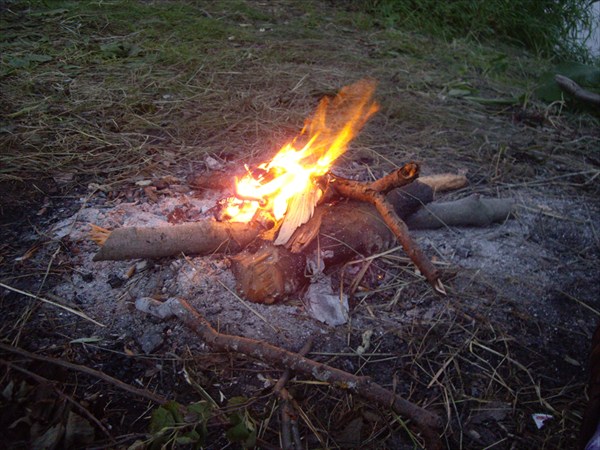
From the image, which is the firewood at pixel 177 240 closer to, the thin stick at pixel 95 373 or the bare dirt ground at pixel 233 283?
the bare dirt ground at pixel 233 283

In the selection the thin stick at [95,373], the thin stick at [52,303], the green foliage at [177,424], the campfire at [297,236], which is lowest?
the thin stick at [52,303]

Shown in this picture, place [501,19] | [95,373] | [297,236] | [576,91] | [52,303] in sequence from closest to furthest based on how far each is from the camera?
[95,373] → [52,303] → [297,236] → [576,91] → [501,19]

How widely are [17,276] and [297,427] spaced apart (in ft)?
4.42

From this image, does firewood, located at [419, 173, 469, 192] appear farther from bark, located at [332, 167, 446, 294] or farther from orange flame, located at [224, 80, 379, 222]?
bark, located at [332, 167, 446, 294]

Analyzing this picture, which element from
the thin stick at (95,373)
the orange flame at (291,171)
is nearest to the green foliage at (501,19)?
the orange flame at (291,171)

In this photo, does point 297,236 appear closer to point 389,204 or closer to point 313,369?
point 389,204

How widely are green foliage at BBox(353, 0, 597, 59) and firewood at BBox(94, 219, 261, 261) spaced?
→ 13.6 feet

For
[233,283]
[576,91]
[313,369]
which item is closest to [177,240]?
[233,283]

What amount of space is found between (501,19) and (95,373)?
591 cm

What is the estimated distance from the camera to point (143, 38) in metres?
4.41

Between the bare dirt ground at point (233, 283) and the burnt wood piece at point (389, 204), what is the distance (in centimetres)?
27

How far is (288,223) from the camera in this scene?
2264 millimetres

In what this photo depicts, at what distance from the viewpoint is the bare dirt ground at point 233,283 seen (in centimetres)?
181

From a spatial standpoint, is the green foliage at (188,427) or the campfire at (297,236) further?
the campfire at (297,236)
